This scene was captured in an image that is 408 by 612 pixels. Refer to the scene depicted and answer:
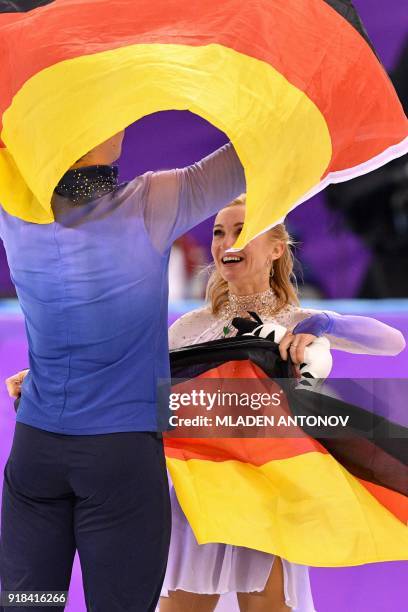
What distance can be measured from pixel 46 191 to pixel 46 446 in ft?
1.82

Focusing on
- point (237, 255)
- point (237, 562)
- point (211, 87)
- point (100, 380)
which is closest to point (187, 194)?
point (211, 87)

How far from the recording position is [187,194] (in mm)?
2242

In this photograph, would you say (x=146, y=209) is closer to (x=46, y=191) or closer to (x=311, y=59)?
(x=46, y=191)

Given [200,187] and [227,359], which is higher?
→ [200,187]

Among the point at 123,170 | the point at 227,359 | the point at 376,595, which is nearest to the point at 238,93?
the point at 227,359

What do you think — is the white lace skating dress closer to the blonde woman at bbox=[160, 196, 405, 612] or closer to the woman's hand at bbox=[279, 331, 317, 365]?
the blonde woman at bbox=[160, 196, 405, 612]

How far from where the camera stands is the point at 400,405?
2.84 meters

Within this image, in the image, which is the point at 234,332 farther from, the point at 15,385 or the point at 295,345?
the point at 15,385

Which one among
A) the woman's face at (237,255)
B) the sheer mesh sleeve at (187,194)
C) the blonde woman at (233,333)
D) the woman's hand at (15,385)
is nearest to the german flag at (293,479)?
the blonde woman at (233,333)

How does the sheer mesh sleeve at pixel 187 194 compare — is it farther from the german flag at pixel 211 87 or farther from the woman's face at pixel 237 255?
the woman's face at pixel 237 255

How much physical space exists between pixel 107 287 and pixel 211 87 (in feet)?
1.61

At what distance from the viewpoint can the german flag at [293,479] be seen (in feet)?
8.54

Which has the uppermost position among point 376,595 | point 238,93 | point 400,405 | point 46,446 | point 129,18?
point 129,18

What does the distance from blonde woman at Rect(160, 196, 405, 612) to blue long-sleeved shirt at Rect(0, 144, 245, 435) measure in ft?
1.62
